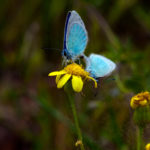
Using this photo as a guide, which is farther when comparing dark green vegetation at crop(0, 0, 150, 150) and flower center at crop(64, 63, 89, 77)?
dark green vegetation at crop(0, 0, 150, 150)

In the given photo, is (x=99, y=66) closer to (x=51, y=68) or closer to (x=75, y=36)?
(x=75, y=36)

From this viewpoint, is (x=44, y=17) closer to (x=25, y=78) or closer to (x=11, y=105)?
(x=25, y=78)

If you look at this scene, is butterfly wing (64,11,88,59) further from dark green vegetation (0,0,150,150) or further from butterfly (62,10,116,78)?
dark green vegetation (0,0,150,150)

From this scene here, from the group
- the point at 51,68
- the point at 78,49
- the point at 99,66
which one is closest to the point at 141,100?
the point at 99,66

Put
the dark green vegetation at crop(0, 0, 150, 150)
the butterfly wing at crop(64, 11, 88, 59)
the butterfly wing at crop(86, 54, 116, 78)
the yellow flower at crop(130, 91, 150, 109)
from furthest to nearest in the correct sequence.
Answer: the dark green vegetation at crop(0, 0, 150, 150) < the butterfly wing at crop(64, 11, 88, 59) < the butterfly wing at crop(86, 54, 116, 78) < the yellow flower at crop(130, 91, 150, 109)

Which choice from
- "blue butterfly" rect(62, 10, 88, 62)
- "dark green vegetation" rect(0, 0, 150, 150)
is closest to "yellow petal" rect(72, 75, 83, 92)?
"blue butterfly" rect(62, 10, 88, 62)

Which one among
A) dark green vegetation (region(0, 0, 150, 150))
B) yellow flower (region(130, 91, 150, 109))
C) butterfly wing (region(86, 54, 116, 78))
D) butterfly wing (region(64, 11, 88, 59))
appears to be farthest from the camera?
dark green vegetation (region(0, 0, 150, 150))

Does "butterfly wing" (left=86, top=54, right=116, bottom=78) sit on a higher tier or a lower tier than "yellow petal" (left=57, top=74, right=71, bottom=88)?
higher

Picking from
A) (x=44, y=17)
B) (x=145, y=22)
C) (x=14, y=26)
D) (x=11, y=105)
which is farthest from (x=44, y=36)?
(x=145, y=22)
